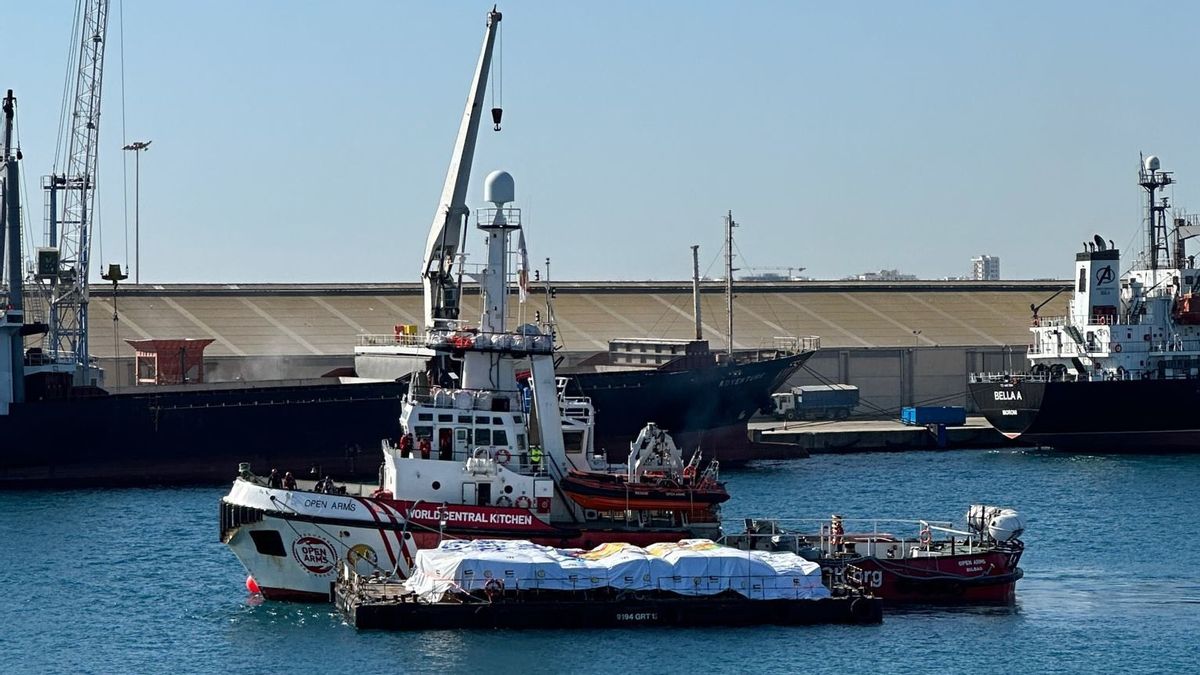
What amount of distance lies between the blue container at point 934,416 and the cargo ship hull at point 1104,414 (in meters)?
3.79

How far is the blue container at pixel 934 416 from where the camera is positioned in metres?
96.4

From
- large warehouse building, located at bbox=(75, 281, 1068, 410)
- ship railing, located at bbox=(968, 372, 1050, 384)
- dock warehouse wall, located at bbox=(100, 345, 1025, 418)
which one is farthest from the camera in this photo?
dock warehouse wall, located at bbox=(100, 345, 1025, 418)

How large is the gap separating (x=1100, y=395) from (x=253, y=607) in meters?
57.2

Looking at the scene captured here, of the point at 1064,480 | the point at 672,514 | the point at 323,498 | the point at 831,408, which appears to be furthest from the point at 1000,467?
the point at 323,498

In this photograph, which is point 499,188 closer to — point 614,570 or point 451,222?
point 614,570

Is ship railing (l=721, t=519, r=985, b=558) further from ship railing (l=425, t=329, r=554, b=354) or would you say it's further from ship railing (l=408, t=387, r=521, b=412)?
ship railing (l=425, t=329, r=554, b=354)

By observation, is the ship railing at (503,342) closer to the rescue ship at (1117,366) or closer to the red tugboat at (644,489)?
the red tugboat at (644,489)

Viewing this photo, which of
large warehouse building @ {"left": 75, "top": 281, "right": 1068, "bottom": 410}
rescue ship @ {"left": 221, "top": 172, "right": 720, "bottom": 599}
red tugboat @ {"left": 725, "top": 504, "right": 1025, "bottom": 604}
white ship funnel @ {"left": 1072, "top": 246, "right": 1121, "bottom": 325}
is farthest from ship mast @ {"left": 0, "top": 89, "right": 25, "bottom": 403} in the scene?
white ship funnel @ {"left": 1072, "top": 246, "right": 1121, "bottom": 325}

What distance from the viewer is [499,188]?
4844 cm

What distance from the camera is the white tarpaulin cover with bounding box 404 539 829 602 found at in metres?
42.1

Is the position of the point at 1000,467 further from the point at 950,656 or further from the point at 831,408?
the point at 950,656

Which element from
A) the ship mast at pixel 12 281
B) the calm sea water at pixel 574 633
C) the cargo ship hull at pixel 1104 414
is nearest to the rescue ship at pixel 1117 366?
the cargo ship hull at pixel 1104 414

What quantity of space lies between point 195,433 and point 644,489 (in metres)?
36.9

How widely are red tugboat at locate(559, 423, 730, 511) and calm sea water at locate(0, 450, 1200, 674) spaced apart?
4846 mm
